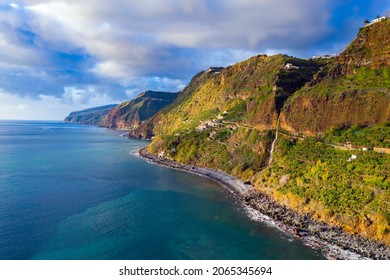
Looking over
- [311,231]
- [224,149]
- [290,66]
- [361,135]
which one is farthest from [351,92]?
[290,66]

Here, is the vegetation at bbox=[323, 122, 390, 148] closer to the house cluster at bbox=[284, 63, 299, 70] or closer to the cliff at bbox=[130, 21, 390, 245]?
the cliff at bbox=[130, 21, 390, 245]

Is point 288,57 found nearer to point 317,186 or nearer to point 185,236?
point 317,186

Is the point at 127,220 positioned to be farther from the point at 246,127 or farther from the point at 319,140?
the point at 246,127

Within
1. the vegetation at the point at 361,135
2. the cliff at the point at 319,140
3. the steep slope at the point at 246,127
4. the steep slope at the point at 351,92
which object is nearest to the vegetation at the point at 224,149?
the steep slope at the point at 246,127

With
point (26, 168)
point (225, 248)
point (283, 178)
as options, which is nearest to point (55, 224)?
point (225, 248)

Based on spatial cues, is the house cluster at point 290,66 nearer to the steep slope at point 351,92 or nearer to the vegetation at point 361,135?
the steep slope at point 351,92
